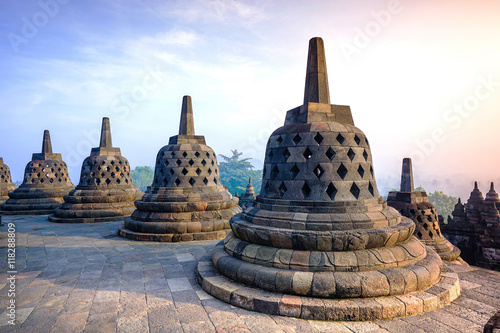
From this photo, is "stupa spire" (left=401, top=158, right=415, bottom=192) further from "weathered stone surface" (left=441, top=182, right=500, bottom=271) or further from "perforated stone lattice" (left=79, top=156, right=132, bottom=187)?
"perforated stone lattice" (left=79, top=156, right=132, bottom=187)

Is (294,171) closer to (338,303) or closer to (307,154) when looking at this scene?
(307,154)

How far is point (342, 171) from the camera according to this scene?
4.95 m

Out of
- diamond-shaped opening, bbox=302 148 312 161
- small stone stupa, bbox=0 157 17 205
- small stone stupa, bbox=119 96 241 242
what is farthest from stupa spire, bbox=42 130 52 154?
diamond-shaped opening, bbox=302 148 312 161

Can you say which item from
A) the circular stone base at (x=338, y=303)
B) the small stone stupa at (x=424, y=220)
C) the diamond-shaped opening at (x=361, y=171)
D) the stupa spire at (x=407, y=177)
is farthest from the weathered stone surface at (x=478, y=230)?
the diamond-shaped opening at (x=361, y=171)

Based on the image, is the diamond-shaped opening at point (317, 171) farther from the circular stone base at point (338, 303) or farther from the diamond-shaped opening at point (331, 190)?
the circular stone base at point (338, 303)

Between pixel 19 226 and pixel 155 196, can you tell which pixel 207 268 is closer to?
pixel 155 196

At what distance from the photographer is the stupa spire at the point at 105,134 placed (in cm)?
1362

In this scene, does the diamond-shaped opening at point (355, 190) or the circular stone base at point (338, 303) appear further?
the diamond-shaped opening at point (355, 190)

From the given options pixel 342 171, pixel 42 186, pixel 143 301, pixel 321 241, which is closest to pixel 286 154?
pixel 342 171

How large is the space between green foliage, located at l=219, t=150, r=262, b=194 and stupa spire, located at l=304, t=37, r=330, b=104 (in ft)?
201

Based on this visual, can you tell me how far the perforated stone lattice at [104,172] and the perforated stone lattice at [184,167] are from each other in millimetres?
4471

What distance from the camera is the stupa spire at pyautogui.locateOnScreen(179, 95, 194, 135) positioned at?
10102 mm

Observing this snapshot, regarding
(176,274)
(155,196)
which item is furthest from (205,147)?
(176,274)

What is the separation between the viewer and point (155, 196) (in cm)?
Result: 905
